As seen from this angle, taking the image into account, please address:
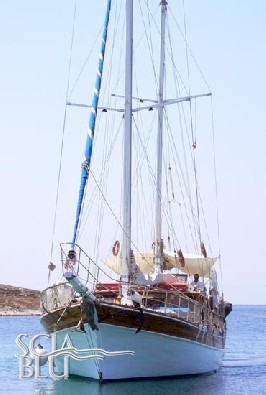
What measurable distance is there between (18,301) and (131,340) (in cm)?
12525

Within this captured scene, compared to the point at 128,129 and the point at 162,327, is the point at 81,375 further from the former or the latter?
the point at 128,129

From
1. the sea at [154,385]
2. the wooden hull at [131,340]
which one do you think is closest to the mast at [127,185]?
the wooden hull at [131,340]

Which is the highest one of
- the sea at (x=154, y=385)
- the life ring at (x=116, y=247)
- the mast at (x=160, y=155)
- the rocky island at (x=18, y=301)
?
the rocky island at (x=18, y=301)

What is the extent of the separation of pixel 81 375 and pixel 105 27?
1371 centimetres

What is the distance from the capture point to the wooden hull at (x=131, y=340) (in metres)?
30.9

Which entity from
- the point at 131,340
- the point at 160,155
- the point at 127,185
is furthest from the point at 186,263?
the point at 131,340

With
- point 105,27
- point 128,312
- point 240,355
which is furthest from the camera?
point 240,355

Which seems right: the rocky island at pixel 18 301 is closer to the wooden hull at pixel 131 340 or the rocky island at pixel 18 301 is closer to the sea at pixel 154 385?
the sea at pixel 154 385

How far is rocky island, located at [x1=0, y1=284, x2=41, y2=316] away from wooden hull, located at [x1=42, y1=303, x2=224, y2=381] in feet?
378

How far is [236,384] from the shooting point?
123ft

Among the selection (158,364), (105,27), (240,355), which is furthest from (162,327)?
(240,355)

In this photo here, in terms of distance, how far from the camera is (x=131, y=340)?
31344mm

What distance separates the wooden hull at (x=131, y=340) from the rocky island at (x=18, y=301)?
115m

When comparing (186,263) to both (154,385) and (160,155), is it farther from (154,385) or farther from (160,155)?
(154,385)
